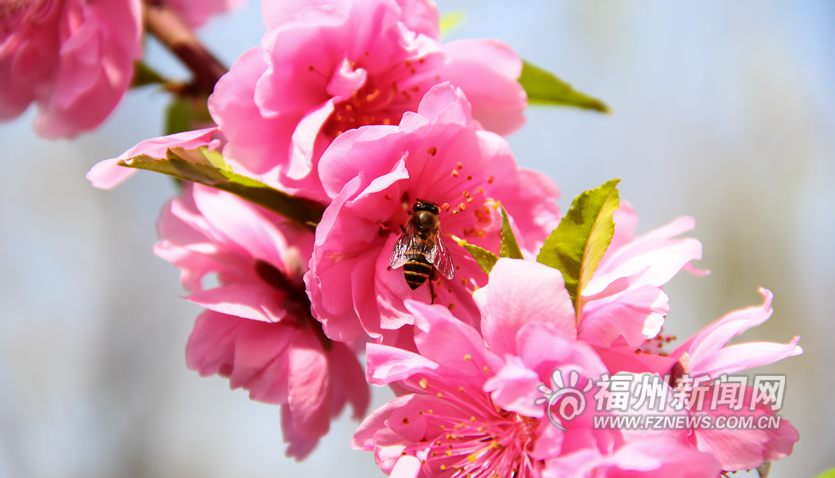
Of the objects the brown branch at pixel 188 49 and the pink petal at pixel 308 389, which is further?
the brown branch at pixel 188 49

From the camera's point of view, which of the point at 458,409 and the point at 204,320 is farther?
the point at 204,320

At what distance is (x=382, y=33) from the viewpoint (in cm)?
86

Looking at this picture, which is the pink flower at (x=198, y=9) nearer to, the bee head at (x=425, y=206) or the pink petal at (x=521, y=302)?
the bee head at (x=425, y=206)

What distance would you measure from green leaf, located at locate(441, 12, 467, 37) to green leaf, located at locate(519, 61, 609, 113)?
22 centimetres

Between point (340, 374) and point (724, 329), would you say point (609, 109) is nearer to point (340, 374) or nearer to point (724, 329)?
point (724, 329)

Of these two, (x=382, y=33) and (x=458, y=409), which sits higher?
(x=382, y=33)

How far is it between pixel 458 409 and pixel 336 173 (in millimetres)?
279

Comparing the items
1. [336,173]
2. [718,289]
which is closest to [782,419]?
[336,173]

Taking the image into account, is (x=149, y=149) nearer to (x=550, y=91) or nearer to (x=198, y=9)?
(x=550, y=91)

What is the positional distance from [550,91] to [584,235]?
0.45 metres

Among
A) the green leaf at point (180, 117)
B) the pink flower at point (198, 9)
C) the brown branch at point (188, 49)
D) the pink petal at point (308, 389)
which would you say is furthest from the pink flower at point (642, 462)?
the pink flower at point (198, 9)

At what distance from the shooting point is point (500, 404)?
617 mm

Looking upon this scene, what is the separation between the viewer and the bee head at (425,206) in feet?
2.81

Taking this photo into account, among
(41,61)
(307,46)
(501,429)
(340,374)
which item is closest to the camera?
(501,429)
